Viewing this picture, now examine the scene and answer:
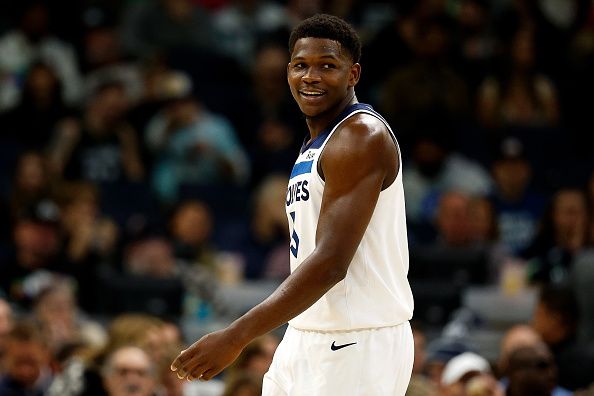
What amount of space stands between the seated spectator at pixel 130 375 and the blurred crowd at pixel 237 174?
0.05 ft

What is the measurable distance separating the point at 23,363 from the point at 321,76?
4350mm

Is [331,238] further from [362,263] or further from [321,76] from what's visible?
[321,76]

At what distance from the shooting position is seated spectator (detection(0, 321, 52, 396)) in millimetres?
8289

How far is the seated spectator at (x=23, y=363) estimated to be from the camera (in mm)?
8289

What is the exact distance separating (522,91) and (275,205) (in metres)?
3.18

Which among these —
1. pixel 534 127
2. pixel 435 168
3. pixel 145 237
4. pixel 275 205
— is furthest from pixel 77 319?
pixel 534 127

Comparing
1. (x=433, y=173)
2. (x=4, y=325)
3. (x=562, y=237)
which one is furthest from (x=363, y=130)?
(x=433, y=173)

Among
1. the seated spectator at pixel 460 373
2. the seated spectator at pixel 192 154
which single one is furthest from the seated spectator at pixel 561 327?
the seated spectator at pixel 192 154

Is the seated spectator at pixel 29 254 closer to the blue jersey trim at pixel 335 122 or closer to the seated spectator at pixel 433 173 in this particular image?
the seated spectator at pixel 433 173

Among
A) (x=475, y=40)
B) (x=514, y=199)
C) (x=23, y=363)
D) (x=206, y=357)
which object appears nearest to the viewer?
(x=206, y=357)

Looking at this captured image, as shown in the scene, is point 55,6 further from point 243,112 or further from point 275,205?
point 275,205

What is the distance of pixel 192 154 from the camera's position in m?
12.0

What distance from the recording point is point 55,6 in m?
13.7

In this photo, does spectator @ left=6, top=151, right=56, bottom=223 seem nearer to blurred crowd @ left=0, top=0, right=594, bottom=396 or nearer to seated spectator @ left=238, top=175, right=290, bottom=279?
blurred crowd @ left=0, top=0, right=594, bottom=396
